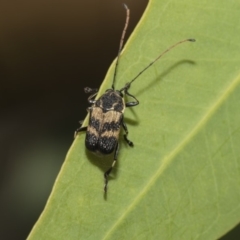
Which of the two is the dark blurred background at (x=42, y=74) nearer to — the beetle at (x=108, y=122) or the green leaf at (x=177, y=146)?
the beetle at (x=108, y=122)

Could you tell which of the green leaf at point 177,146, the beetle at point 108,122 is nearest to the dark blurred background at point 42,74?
the beetle at point 108,122

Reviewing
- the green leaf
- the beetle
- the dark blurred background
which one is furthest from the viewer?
the dark blurred background

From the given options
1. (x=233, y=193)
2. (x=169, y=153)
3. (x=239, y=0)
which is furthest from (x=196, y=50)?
(x=233, y=193)

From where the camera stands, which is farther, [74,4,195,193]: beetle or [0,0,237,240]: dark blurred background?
[0,0,237,240]: dark blurred background

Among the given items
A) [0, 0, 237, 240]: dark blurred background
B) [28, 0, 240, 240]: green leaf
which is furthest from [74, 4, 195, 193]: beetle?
[0, 0, 237, 240]: dark blurred background

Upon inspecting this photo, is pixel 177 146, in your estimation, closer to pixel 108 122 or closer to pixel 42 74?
pixel 108 122

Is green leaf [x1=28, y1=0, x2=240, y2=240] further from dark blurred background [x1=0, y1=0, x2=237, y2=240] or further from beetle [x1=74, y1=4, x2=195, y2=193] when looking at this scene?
dark blurred background [x1=0, y1=0, x2=237, y2=240]
